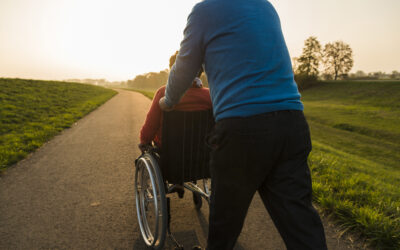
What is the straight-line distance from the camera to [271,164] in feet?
4.42

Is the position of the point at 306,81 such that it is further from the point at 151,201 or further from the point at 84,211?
the point at 151,201

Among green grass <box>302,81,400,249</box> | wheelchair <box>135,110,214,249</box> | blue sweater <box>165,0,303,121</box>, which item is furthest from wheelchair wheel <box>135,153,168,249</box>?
green grass <box>302,81,400,249</box>

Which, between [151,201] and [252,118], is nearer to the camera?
[252,118]

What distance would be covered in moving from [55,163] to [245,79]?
4679mm

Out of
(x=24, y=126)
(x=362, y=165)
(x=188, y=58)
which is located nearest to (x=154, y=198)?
(x=188, y=58)

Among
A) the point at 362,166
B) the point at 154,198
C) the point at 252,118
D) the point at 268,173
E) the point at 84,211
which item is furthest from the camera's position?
the point at 362,166

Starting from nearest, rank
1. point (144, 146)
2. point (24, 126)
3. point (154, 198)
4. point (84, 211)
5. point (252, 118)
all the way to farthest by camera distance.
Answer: point (252, 118)
point (154, 198)
point (144, 146)
point (84, 211)
point (24, 126)

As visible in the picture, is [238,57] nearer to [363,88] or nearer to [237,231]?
[237,231]

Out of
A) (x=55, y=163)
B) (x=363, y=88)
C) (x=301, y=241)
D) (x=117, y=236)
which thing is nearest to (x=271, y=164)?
(x=301, y=241)

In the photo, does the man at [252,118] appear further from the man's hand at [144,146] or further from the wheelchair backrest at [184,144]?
the man's hand at [144,146]

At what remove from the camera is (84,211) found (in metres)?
3.11

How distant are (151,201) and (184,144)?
2.22 feet

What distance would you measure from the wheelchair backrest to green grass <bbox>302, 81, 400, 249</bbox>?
72.1 inches

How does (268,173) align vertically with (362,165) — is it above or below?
above
